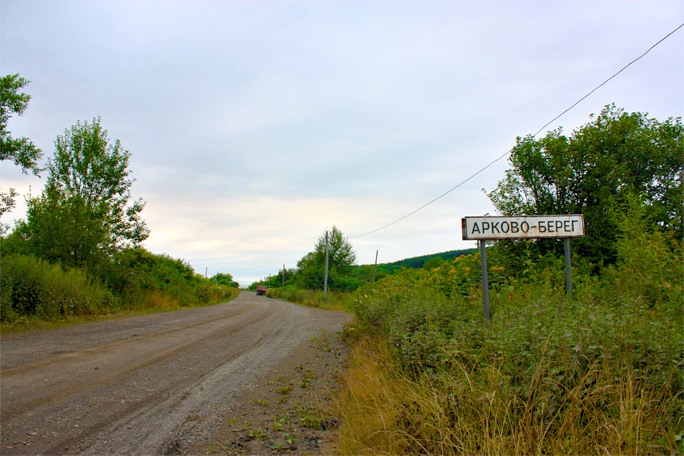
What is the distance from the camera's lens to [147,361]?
6234mm

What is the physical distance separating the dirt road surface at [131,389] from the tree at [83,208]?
7.25 m

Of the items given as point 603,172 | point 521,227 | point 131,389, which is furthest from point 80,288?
point 603,172

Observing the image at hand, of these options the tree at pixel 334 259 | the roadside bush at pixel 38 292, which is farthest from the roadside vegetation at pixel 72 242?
the tree at pixel 334 259

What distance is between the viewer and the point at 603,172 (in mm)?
15492

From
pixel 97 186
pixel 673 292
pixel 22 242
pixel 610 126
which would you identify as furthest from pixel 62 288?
pixel 610 126

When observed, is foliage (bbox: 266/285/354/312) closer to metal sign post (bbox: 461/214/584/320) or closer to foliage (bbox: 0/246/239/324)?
foliage (bbox: 0/246/239/324)

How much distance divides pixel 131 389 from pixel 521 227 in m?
5.59

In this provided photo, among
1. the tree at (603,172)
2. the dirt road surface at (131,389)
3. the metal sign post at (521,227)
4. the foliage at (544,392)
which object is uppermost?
the tree at (603,172)

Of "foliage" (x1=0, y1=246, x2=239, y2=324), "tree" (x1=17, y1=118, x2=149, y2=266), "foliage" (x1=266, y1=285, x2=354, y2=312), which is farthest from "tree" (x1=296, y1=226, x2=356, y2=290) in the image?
"tree" (x1=17, y1=118, x2=149, y2=266)

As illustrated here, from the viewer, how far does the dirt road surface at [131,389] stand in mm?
3277

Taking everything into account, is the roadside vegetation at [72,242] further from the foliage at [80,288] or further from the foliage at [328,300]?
the foliage at [328,300]

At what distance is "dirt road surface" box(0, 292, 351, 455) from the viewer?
3.28 meters

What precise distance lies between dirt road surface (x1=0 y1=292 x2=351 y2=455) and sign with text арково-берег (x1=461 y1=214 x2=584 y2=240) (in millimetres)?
3469

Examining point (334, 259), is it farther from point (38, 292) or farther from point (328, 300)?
point (38, 292)
